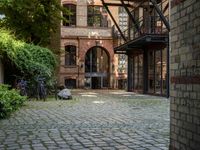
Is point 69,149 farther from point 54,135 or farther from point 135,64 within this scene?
point 135,64

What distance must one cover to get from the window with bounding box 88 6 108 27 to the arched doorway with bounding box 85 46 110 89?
7.73 ft

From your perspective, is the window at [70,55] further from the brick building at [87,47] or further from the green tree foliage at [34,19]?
the green tree foliage at [34,19]

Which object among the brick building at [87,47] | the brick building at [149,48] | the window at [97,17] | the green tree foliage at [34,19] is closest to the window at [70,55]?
the brick building at [87,47]

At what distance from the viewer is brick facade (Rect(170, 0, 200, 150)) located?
20.2 ft

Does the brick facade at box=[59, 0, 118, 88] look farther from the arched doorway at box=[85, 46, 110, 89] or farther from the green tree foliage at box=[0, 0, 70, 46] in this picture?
the green tree foliage at box=[0, 0, 70, 46]

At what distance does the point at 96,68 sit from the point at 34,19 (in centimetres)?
1981

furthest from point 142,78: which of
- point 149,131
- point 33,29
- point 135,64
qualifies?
point 149,131

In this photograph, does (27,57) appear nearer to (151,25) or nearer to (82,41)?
(151,25)

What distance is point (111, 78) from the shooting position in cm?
4597

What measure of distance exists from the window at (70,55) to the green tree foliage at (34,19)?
1692 centimetres

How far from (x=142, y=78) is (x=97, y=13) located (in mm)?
17066

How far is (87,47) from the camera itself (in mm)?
46219

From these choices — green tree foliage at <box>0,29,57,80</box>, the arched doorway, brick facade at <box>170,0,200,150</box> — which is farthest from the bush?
the arched doorway

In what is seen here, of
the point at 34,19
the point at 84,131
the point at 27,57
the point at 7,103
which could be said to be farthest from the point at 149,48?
the point at 84,131
